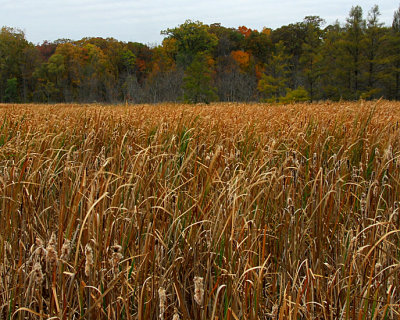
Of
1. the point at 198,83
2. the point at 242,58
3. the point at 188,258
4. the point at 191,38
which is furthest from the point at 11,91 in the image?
the point at 188,258

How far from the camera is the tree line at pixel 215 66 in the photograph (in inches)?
1310

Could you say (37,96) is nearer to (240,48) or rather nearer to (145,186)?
(240,48)

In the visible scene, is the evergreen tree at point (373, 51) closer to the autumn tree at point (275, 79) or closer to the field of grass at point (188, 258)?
the autumn tree at point (275, 79)

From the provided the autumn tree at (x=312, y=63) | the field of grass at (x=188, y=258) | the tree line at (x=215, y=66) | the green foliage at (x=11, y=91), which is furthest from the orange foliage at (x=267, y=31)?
the field of grass at (x=188, y=258)

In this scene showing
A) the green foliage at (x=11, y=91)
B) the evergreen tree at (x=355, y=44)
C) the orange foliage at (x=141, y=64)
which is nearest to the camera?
the evergreen tree at (x=355, y=44)

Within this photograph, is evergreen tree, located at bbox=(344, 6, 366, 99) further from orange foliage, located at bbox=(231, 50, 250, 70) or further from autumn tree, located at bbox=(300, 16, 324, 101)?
orange foliage, located at bbox=(231, 50, 250, 70)

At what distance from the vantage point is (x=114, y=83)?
5881 centimetres

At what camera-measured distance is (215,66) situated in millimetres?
63906

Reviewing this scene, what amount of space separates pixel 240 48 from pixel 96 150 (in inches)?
2958

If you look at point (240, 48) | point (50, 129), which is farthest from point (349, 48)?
point (240, 48)

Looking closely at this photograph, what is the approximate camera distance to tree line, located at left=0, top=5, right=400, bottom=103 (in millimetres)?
33281

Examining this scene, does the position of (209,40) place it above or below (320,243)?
above

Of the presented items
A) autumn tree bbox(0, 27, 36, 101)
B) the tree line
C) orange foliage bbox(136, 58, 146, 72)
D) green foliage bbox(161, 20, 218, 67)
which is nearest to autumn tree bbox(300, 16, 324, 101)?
the tree line

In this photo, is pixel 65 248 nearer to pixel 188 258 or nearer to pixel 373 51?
pixel 188 258
